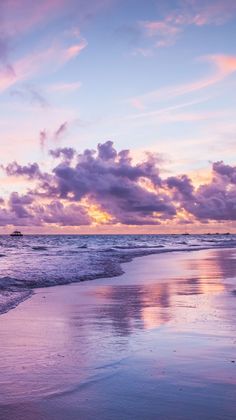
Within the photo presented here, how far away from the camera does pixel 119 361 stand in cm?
748

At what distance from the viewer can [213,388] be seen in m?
6.18

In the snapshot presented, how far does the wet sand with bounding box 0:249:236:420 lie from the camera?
559 centimetres

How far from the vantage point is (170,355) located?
25.7 ft

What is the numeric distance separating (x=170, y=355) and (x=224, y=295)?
819 cm

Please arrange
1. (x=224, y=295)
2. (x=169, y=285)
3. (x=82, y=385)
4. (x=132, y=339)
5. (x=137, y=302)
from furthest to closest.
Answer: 1. (x=169, y=285)
2. (x=224, y=295)
3. (x=137, y=302)
4. (x=132, y=339)
5. (x=82, y=385)

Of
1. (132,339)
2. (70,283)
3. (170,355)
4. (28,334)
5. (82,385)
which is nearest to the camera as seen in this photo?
(82,385)

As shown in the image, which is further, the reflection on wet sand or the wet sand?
the reflection on wet sand

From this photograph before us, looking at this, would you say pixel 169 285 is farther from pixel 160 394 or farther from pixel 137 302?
pixel 160 394

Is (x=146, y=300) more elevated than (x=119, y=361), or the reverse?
(x=119, y=361)

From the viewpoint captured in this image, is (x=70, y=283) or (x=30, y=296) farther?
(x=70, y=283)

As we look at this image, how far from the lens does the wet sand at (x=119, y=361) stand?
5.59 m

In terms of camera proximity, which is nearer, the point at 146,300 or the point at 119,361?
the point at 119,361

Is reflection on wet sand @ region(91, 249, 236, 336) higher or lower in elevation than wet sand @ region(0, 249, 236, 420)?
lower

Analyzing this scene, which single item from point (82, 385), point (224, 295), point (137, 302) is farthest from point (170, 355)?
point (224, 295)
